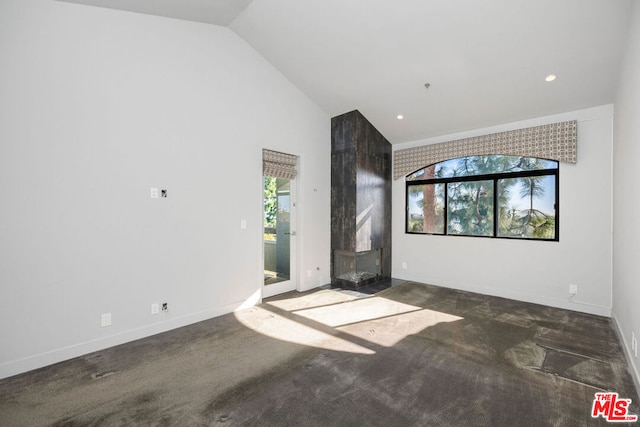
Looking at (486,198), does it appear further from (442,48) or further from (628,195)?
(442,48)

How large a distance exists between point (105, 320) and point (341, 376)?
235cm

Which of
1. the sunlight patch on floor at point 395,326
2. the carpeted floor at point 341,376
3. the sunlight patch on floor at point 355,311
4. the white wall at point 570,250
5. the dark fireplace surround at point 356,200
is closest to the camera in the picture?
the carpeted floor at point 341,376

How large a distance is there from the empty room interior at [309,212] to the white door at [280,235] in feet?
0.12

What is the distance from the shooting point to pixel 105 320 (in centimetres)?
290

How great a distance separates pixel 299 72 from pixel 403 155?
2498 mm

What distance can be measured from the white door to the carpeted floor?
47.3 inches

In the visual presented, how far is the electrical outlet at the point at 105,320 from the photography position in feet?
9.45

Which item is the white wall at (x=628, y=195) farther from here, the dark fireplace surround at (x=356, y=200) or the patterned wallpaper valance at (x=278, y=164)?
the patterned wallpaper valance at (x=278, y=164)

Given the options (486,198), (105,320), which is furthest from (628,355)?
(105,320)

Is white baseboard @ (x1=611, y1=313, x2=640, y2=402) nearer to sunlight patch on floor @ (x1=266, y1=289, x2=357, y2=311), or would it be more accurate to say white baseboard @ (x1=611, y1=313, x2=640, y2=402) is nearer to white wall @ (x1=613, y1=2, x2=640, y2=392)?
white wall @ (x1=613, y1=2, x2=640, y2=392)

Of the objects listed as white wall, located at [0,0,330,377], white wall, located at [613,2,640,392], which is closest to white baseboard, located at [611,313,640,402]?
white wall, located at [613,2,640,392]

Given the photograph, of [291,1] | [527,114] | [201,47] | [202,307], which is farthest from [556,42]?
[202,307]

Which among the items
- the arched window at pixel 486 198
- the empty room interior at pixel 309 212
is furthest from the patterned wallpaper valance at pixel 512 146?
the arched window at pixel 486 198

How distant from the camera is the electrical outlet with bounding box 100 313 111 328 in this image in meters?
2.88
